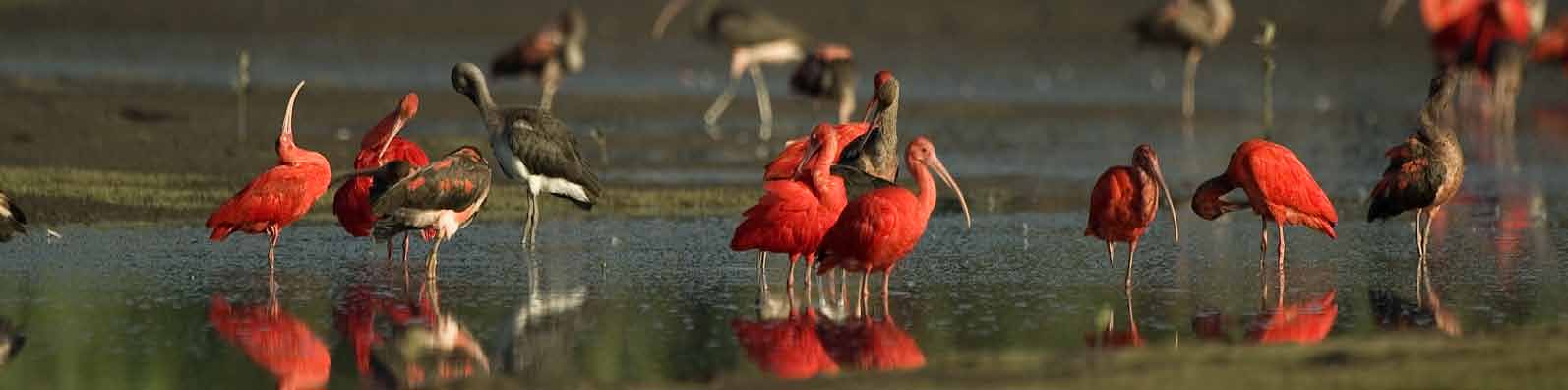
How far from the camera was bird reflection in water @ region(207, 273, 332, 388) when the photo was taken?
29.9ft

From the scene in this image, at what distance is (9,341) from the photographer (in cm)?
988

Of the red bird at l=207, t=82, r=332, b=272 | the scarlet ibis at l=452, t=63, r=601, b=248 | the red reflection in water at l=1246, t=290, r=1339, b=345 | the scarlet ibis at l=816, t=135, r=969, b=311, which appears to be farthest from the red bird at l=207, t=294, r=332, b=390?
the red reflection in water at l=1246, t=290, r=1339, b=345

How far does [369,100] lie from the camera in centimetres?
2414

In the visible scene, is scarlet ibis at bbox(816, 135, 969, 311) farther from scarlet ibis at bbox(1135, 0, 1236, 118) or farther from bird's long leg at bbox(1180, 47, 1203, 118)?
scarlet ibis at bbox(1135, 0, 1236, 118)

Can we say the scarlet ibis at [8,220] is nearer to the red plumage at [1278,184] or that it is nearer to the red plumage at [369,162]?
the red plumage at [369,162]

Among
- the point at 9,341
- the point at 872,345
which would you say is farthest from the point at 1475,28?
the point at 9,341

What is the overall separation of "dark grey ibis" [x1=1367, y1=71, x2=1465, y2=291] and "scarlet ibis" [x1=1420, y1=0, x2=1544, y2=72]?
37.7 feet

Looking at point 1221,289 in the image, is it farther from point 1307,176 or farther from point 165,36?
point 165,36

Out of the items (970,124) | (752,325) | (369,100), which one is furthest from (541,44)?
(752,325)

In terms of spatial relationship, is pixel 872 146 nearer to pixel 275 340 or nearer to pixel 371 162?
pixel 371 162

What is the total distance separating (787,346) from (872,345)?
0.33 m

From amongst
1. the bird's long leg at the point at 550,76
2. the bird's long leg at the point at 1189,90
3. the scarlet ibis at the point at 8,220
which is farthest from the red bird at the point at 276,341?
the bird's long leg at the point at 1189,90

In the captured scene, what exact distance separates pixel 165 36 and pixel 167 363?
951 inches

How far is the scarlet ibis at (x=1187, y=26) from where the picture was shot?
84.3ft
